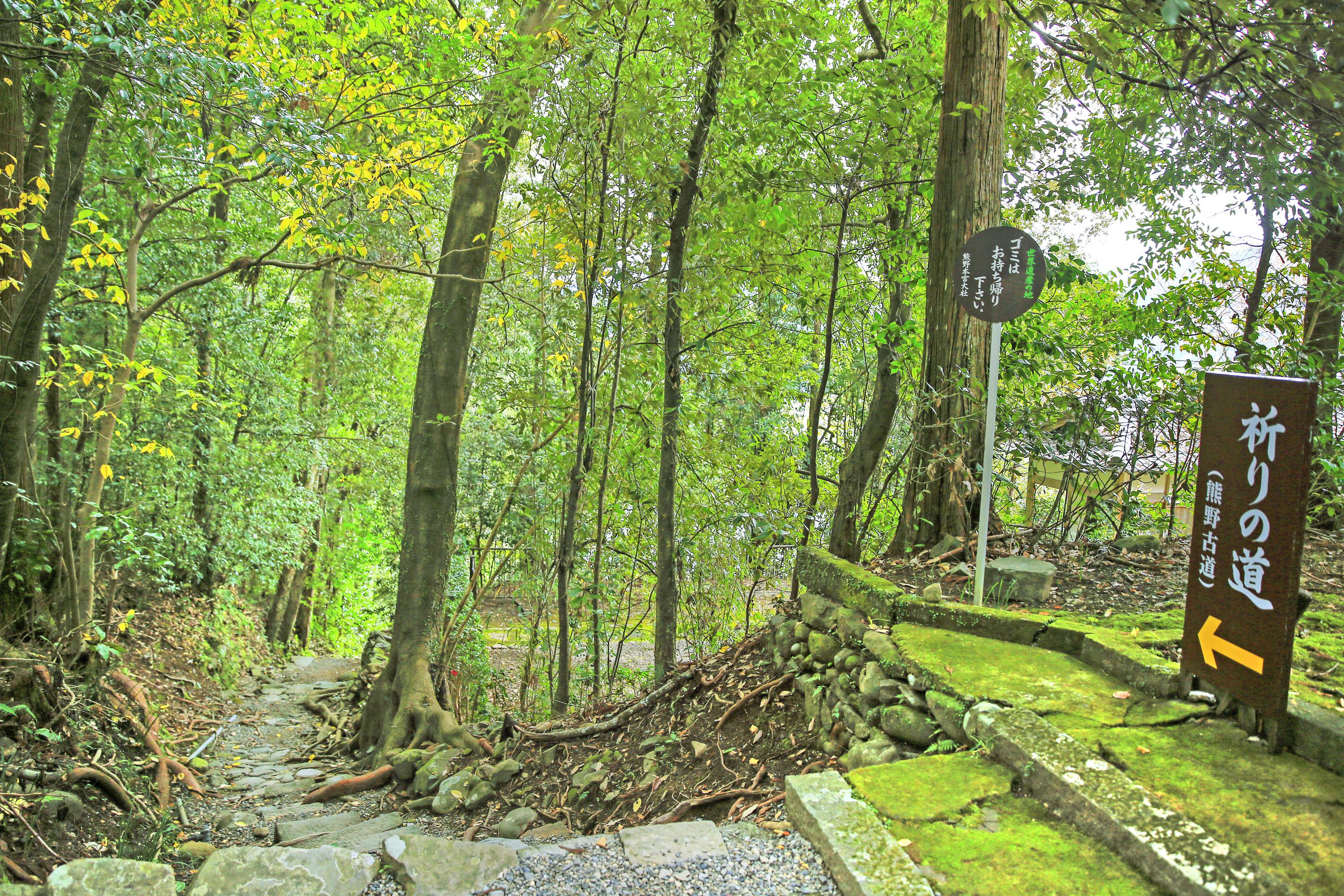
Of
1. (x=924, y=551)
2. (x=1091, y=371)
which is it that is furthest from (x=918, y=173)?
(x=924, y=551)

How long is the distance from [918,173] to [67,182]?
607 centimetres

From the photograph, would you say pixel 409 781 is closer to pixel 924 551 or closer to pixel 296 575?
pixel 924 551

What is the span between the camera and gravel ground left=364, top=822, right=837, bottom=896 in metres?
2.35

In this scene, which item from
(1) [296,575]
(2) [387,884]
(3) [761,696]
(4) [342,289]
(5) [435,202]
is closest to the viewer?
(2) [387,884]

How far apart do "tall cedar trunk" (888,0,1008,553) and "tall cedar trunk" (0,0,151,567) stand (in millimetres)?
5309

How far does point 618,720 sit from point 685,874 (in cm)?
280

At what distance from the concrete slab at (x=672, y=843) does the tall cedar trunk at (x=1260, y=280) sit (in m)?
5.64

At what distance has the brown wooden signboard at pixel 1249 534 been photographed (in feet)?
7.62

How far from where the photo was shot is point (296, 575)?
44.2 feet

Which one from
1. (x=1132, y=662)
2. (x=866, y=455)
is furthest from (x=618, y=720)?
(x=1132, y=662)

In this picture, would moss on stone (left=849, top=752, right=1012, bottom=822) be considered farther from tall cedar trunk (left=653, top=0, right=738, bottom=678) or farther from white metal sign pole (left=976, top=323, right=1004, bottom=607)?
tall cedar trunk (left=653, top=0, right=738, bottom=678)

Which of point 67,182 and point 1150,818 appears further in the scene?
point 67,182

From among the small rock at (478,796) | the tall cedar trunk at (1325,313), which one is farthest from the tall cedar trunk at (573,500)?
the tall cedar trunk at (1325,313)

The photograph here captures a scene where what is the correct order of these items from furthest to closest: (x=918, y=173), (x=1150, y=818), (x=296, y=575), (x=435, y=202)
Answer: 1. (x=296, y=575)
2. (x=435, y=202)
3. (x=918, y=173)
4. (x=1150, y=818)
